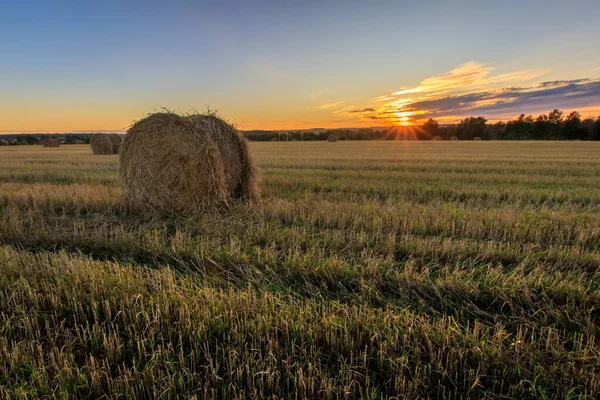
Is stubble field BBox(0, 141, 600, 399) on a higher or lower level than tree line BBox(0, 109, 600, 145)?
lower

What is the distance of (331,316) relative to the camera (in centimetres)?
265

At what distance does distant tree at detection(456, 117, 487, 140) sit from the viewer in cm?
6781

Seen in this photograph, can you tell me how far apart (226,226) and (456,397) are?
13.6 feet

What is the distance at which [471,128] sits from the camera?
69.2m

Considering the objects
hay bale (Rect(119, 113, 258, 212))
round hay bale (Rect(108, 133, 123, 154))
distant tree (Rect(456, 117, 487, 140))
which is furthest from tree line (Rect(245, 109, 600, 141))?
hay bale (Rect(119, 113, 258, 212))

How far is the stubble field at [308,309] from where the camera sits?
6.99 ft

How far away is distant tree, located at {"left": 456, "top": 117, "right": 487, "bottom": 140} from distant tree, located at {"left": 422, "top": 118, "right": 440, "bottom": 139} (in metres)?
4.59

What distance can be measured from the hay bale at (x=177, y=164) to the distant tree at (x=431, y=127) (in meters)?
70.7

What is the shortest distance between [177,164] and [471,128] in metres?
73.9

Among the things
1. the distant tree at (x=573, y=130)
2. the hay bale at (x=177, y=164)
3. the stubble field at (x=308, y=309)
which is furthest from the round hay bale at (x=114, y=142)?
the distant tree at (x=573, y=130)

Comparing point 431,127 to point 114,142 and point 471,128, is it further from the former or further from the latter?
point 114,142

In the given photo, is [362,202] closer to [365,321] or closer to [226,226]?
[226,226]

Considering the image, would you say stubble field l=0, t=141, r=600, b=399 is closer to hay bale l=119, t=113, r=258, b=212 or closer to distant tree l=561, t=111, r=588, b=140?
hay bale l=119, t=113, r=258, b=212

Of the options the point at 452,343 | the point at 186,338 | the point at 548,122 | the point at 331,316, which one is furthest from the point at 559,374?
the point at 548,122
